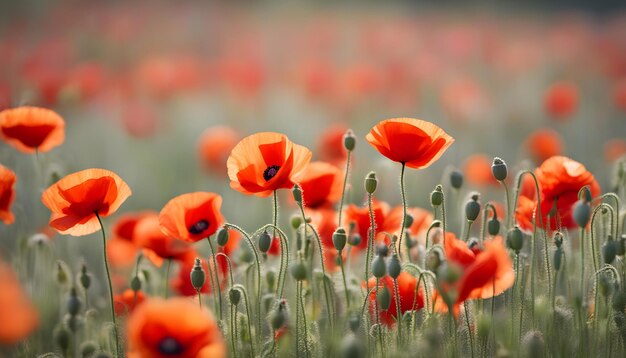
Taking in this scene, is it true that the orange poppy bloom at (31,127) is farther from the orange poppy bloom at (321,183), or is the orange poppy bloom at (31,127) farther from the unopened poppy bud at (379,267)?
the unopened poppy bud at (379,267)

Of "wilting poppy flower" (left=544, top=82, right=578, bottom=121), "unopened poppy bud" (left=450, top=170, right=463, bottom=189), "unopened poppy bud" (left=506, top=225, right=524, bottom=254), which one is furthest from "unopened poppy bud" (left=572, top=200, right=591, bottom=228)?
"wilting poppy flower" (left=544, top=82, right=578, bottom=121)

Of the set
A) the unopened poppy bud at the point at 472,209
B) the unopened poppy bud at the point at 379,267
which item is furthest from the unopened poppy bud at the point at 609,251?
the unopened poppy bud at the point at 379,267

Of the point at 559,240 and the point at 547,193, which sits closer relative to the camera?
the point at 559,240

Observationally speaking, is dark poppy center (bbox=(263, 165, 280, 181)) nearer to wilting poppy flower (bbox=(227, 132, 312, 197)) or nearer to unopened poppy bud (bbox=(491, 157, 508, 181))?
wilting poppy flower (bbox=(227, 132, 312, 197))

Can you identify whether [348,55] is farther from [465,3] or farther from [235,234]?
[235,234]

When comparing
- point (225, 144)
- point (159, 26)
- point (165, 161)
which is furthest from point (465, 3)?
point (225, 144)

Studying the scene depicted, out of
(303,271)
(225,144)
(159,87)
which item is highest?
(159,87)

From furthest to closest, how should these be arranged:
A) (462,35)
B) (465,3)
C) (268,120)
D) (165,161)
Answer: (465,3) < (462,35) < (268,120) < (165,161)

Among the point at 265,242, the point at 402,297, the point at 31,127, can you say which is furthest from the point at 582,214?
the point at 31,127
